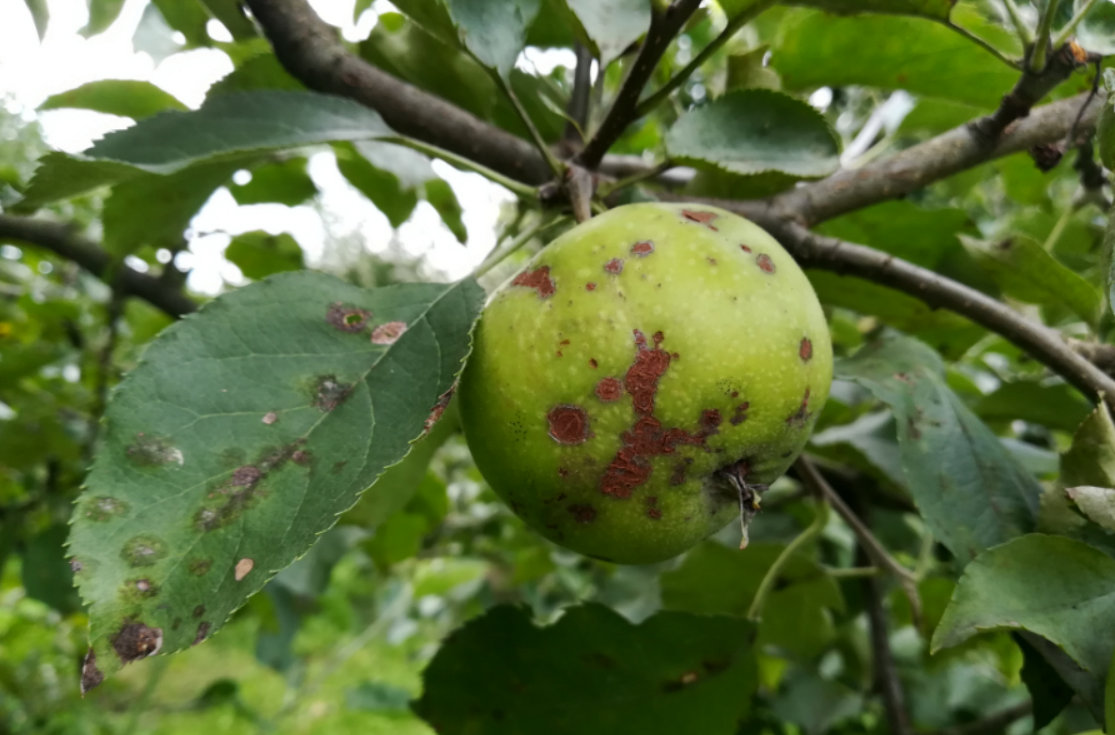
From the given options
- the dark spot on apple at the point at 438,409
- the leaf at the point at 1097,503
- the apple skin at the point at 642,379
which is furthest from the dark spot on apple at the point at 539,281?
the leaf at the point at 1097,503

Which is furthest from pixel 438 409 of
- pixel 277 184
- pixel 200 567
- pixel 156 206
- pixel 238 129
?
pixel 277 184

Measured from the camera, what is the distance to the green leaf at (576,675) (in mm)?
843

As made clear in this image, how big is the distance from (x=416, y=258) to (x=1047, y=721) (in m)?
1.54

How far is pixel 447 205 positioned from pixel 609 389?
0.79m

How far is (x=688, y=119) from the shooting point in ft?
2.49

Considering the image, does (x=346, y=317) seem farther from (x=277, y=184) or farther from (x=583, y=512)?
(x=277, y=184)

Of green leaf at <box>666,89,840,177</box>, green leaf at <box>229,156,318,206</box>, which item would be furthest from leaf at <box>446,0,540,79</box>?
green leaf at <box>229,156,318,206</box>

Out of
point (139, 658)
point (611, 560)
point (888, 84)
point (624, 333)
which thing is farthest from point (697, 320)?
point (888, 84)

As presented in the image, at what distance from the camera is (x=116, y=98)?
1.09 metres

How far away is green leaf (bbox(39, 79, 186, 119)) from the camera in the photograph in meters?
1.07

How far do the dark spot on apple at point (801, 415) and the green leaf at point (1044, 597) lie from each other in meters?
0.17

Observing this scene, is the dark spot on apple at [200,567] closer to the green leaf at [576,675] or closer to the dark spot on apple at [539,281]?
the dark spot on apple at [539,281]

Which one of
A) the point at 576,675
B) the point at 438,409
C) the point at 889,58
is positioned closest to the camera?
the point at 438,409

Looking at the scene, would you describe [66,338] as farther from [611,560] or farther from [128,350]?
[611,560]
